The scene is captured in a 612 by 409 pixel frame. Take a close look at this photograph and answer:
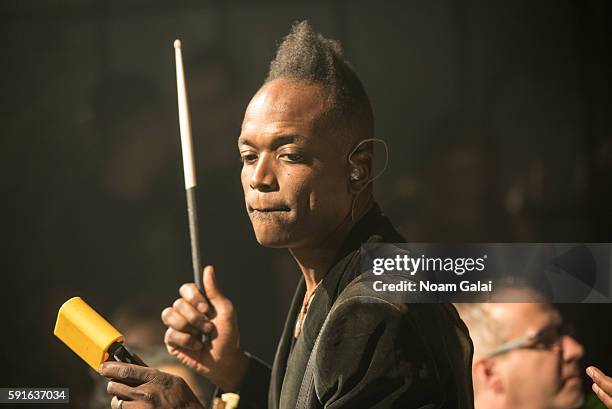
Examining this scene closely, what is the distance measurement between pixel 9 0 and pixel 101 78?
12.8 inches

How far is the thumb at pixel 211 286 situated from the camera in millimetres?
1896

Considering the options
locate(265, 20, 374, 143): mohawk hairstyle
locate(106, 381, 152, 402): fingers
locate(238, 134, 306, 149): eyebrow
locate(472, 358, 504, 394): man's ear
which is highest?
locate(265, 20, 374, 143): mohawk hairstyle

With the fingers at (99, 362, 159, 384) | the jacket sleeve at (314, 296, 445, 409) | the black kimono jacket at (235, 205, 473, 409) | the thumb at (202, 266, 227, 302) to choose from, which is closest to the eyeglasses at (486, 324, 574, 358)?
the black kimono jacket at (235, 205, 473, 409)

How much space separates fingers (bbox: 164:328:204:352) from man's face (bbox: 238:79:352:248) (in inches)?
11.1

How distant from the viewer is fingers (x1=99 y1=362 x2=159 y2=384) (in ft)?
5.45

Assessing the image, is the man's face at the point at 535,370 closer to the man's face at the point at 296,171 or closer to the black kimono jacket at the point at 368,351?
A: the black kimono jacket at the point at 368,351

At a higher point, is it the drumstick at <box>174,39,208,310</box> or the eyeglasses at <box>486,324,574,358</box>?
the drumstick at <box>174,39,208,310</box>

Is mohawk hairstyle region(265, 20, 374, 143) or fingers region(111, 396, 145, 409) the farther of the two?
mohawk hairstyle region(265, 20, 374, 143)

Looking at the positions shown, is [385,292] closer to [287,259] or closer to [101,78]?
[287,259]

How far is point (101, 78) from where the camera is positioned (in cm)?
206

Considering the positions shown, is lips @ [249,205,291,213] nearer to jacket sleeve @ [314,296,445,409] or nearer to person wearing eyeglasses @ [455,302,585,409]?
jacket sleeve @ [314,296,445,409]

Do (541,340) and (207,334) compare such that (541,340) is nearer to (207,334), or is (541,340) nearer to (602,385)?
(602,385)

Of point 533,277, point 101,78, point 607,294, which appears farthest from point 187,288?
point 607,294

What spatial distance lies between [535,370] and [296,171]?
74cm
